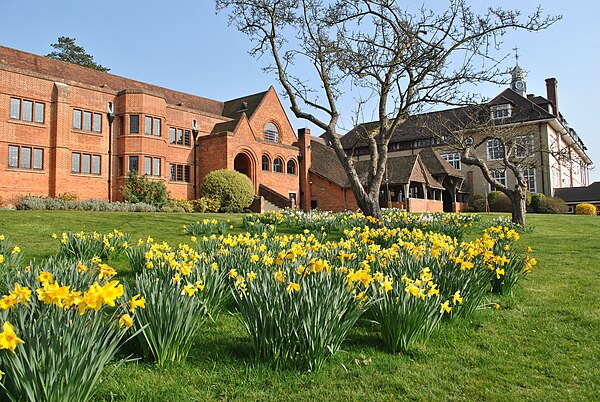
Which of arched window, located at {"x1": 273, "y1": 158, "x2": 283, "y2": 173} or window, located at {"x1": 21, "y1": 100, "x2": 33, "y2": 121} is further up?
window, located at {"x1": 21, "y1": 100, "x2": 33, "y2": 121}

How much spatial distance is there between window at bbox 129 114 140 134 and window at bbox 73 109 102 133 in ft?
6.16

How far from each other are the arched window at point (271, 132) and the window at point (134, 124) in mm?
12680

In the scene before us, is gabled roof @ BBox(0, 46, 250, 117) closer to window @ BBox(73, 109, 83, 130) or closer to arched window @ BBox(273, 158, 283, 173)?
window @ BBox(73, 109, 83, 130)

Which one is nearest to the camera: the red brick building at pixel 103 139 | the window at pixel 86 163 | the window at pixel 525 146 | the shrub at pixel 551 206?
the window at pixel 525 146

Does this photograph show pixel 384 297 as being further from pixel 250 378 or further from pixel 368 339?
pixel 250 378

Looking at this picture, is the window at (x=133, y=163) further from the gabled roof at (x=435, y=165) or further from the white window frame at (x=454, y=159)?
the white window frame at (x=454, y=159)

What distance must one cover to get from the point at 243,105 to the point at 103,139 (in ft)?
47.0

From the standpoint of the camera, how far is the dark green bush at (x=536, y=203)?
37375mm

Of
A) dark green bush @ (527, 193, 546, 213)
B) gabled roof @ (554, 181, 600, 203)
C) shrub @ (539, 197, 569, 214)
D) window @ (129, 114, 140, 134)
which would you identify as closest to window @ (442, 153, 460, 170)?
gabled roof @ (554, 181, 600, 203)

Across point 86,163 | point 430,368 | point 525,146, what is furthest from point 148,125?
point 430,368

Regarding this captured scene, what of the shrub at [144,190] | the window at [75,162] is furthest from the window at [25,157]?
the shrub at [144,190]

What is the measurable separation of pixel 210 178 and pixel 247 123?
22.1ft

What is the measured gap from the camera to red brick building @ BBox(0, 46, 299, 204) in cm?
2438

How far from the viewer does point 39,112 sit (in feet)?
82.7
